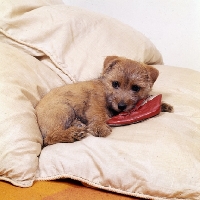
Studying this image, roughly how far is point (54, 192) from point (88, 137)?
0.50 meters

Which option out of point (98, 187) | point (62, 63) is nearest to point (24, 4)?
point (62, 63)

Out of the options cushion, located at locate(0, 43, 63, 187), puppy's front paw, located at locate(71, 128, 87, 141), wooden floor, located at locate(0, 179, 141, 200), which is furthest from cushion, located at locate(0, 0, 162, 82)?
wooden floor, located at locate(0, 179, 141, 200)

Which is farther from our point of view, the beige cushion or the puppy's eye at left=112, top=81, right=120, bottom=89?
the puppy's eye at left=112, top=81, right=120, bottom=89

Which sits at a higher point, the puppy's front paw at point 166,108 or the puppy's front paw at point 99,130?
the puppy's front paw at point 166,108

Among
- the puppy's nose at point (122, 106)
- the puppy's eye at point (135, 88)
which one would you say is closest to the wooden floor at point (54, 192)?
the puppy's nose at point (122, 106)

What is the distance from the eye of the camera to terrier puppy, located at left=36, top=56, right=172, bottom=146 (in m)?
2.35

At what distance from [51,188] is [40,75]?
Result: 3.88 feet

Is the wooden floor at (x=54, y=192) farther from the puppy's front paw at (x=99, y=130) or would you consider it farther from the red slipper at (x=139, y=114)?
the red slipper at (x=139, y=114)

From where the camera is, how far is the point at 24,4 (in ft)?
10.0

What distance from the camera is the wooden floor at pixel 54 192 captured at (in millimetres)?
1817

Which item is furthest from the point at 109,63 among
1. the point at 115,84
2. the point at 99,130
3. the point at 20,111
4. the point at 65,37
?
the point at 20,111

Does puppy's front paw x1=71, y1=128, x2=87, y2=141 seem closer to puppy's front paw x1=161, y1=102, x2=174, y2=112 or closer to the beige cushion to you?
the beige cushion

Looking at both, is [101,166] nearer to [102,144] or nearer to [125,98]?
[102,144]

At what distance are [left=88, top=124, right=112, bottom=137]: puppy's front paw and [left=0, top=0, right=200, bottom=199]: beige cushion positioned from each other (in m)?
0.09
